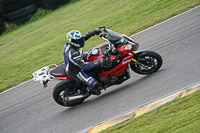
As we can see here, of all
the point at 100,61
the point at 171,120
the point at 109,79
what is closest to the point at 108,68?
the point at 109,79

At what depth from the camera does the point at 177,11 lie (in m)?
10.3

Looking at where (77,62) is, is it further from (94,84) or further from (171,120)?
(171,120)

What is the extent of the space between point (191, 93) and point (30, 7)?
44.1 feet

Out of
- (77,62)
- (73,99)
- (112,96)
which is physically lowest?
(112,96)

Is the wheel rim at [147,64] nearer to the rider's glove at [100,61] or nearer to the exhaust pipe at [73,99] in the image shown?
the rider's glove at [100,61]

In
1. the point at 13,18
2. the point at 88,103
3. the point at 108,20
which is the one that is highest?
the point at 13,18

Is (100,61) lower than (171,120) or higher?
higher

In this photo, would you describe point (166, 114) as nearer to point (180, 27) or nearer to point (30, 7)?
point (180, 27)

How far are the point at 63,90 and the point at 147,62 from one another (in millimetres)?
2316

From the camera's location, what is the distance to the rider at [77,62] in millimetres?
5750

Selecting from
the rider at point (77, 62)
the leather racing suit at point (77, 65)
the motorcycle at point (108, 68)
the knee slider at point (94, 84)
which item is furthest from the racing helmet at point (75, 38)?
the knee slider at point (94, 84)

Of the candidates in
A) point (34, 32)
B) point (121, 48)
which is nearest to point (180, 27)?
point (121, 48)

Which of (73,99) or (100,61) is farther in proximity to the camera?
(73,99)

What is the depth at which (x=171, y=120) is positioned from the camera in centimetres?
409
